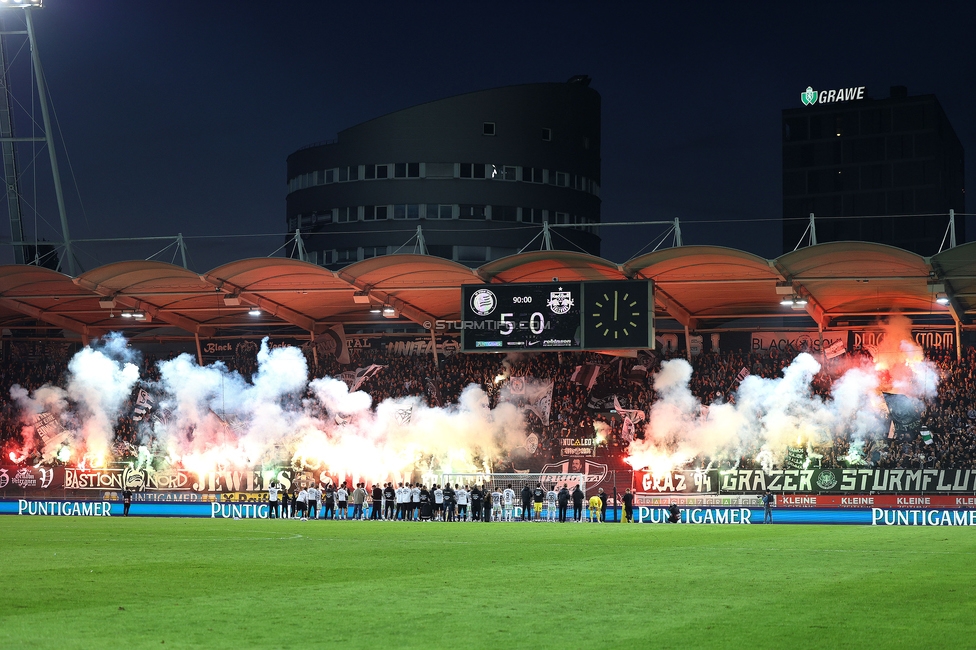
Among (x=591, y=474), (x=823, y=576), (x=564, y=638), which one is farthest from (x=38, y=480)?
(x=564, y=638)

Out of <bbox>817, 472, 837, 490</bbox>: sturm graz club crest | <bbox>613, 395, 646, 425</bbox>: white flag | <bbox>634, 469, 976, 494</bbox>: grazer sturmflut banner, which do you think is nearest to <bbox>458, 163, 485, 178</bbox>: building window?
<bbox>613, 395, 646, 425</bbox>: white flag

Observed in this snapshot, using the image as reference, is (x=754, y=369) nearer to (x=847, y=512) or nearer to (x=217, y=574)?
(x=847, y=512)

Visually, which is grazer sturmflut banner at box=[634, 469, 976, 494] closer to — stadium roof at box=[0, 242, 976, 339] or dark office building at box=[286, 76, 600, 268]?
stadium roof at box=[0, 242, 976, 339]

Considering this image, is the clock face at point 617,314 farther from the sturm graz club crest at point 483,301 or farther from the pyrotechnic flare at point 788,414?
the pyrotechnic flare at point 788,414

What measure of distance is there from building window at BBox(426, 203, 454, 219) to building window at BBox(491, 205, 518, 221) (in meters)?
2.96

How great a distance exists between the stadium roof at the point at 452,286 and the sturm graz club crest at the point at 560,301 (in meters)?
1.17

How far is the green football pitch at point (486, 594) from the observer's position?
995cm

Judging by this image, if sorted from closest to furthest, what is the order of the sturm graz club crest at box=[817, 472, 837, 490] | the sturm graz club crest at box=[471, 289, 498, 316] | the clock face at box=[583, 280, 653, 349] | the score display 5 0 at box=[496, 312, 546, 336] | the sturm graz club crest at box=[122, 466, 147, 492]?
1. the clock face at box=[583, 280, 653, 349]
2. the score display 5 0 at box=[496, 312, 546, 336]
3. the sturm graz club crest at box=[817, 472, 837, 490]
4. the sturm graz club crest at box=[471, 289, 498, 316]
5. the sturm graz club crest at box=[122, 466, 147, 492]

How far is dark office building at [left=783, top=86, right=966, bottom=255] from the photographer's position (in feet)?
361

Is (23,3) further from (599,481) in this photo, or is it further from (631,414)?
(631,414)

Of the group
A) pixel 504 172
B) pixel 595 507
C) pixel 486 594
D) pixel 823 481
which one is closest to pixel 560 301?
pixel 595 507

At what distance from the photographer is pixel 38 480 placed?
47.3 meters

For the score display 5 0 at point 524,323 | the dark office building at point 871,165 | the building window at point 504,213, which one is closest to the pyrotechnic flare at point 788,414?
the score display 5 0 at point 524,323

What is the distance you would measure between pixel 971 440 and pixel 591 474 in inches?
547
